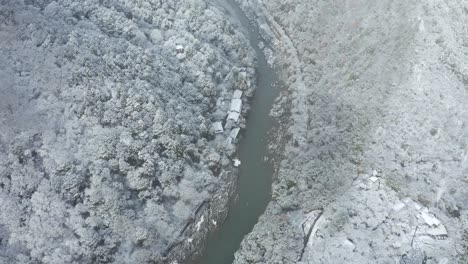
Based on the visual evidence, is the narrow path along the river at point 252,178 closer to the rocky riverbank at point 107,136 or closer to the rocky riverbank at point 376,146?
the rocky riverbank at point 107,136

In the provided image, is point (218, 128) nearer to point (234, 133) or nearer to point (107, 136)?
point (234, 133)

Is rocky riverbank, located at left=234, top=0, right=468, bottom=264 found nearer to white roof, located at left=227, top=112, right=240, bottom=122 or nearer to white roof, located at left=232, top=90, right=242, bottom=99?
white roof, located at left=232, top=90, right=242, bottom=99

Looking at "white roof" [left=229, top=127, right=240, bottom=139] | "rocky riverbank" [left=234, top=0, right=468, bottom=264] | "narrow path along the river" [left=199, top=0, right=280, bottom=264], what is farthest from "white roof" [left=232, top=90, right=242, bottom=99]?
"rocky riverbank" [left=234, top=0, right=468, bottom=264]

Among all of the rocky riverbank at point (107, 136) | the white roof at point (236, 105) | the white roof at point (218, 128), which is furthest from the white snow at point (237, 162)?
the white roof at point (236, 105)

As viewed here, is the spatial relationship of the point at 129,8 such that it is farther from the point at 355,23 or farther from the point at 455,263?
the point at 455,263

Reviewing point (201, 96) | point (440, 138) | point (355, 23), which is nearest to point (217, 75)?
point (201, 96)
